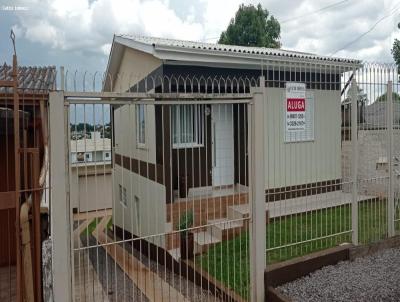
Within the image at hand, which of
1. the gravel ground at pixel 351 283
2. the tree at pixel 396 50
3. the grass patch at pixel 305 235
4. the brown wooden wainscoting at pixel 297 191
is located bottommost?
the gravel ground at pixel 351 283

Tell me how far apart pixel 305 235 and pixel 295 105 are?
2.04 meters

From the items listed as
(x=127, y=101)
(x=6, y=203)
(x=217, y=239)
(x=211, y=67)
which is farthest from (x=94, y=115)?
(x=211, y=67)

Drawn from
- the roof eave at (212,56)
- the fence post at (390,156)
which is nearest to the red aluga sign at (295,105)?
the fence post at (390,156)

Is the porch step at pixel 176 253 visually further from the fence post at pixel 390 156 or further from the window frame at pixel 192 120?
Answer: the fence post at pixel 390 156

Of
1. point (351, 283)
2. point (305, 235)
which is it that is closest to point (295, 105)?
point (305, 235)

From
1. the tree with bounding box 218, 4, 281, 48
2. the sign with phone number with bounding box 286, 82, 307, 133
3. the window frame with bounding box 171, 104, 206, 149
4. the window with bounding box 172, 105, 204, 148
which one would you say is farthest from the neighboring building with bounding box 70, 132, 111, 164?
the tree with bounding box 218, 4, 281, 48

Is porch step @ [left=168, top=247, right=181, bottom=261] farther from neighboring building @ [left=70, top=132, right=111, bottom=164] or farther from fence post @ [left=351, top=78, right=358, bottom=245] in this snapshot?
fence post @ [left=351, top=78, right=358, bottom=245]

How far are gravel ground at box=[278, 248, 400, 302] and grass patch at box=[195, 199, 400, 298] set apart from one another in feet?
1.30

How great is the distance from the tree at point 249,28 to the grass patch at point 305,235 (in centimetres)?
2107

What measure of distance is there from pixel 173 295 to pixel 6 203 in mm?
3145

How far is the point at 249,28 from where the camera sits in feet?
83.6

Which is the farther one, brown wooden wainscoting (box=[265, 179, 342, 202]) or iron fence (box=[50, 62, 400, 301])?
brown wooden wainscoting (box=[265, 179, 342, 202])

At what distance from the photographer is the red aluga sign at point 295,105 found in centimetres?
496

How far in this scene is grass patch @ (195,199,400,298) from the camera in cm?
518
